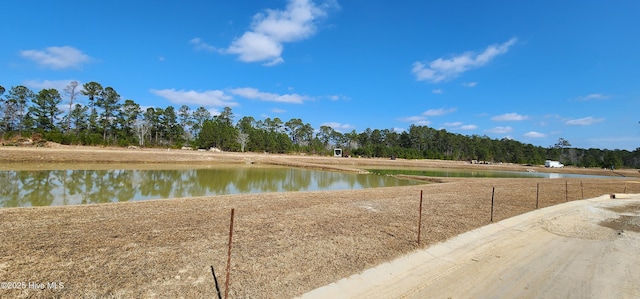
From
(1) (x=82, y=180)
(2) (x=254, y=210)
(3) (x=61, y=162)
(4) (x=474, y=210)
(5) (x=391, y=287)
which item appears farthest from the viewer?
(3) (x=61, y=162)

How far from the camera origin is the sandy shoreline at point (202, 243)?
13.9 feet

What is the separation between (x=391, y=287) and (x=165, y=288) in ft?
11.5

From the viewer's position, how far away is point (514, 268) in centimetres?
569

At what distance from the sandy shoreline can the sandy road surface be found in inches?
16.1

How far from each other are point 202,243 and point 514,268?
6.50 m

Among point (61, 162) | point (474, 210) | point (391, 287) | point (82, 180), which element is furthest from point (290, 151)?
point (391, 287)

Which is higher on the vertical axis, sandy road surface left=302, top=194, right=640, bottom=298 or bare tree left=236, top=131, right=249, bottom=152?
bare tree left=236, top=131, right=249, bottom=152

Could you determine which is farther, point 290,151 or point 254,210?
point 290,151

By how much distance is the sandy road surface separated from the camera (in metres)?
4.63

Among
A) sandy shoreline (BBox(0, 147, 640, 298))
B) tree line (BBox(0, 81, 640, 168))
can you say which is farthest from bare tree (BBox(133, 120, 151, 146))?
sandy shoreline (BBox(0, 147, 640, 298))

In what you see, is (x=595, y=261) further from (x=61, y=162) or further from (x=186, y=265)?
(x=61, y=162)

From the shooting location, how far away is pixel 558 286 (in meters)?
4.96

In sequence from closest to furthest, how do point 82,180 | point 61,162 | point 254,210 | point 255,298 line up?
1. point 255,298
2. point 254,210
3. point 82,180
4. point 61,162

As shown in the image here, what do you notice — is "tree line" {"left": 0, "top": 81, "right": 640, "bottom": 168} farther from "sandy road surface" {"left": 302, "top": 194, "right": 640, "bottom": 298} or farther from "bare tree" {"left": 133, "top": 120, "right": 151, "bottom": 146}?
"sandy road surface" {"left": 302, "top": 194, "right": 640, "bottom": 298}
